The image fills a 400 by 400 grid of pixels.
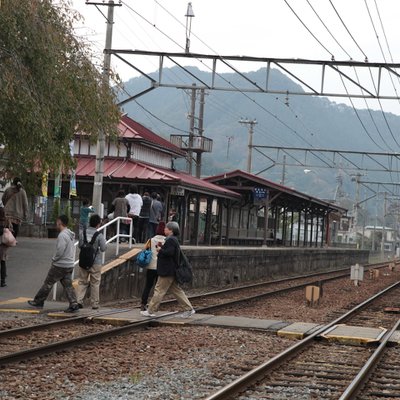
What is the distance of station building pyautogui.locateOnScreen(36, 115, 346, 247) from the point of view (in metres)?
30.8

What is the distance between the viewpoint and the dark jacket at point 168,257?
14.0m

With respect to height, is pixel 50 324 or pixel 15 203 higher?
pixel 15 203

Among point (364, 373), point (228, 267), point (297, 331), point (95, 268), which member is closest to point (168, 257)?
point (95, 268)

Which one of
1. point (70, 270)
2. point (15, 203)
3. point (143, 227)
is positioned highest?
point (15, 203)

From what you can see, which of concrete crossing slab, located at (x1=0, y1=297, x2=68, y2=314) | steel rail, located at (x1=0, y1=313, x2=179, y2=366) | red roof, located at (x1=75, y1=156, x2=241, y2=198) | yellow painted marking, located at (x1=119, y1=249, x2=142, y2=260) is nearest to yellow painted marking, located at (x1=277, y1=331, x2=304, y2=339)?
steel rail, located at (x1=0, y1=313, x2=179, y2=366)

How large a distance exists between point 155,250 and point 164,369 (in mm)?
5731

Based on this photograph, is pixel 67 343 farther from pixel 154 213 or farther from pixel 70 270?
pixel 154 213

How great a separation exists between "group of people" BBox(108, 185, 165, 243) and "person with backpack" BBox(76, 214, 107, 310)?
654cm

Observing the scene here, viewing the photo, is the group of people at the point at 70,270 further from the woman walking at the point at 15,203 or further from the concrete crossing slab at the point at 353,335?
the concrete crossing slab at the point at 353,335

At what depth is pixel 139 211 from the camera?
22797mm

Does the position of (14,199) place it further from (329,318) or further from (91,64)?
(329,318)

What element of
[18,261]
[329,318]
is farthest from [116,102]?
[329,318]

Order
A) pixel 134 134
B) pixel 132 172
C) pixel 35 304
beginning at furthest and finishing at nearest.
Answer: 1. pixel 134 134
2. pixel 132 172
3. pixel 35 304

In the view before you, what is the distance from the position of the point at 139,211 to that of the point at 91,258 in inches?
321
